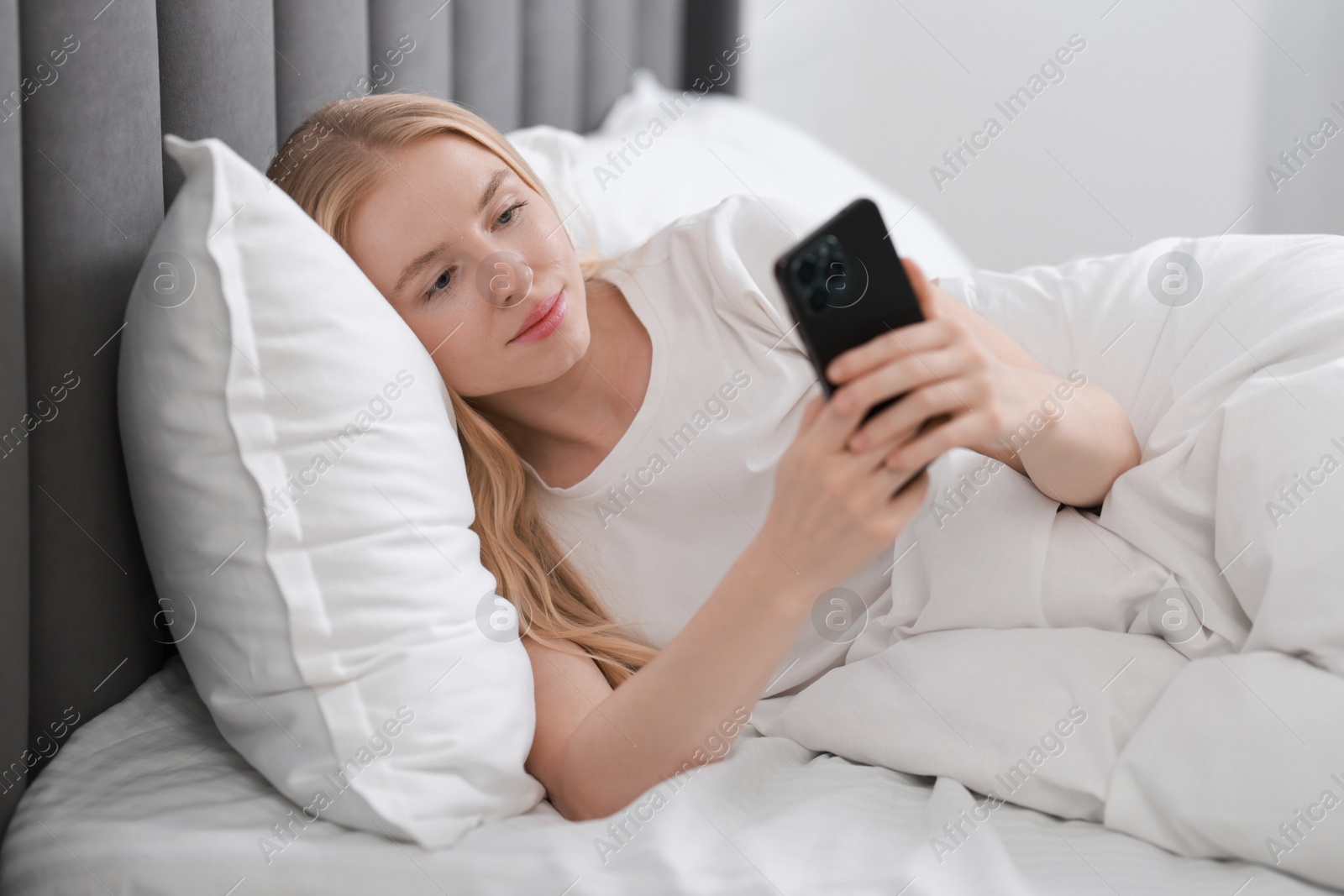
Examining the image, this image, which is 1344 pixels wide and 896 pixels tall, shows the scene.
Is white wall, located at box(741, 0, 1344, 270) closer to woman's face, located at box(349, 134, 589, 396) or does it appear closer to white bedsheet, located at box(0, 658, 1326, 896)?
woman's face, located at box(349, 134, 589, 396)

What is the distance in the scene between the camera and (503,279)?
848 millimetres

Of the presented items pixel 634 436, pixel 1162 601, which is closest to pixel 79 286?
pixel 634 436

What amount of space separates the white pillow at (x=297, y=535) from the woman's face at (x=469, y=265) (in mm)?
144

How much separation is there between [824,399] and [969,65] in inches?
80.0

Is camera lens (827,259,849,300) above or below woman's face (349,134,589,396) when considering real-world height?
above

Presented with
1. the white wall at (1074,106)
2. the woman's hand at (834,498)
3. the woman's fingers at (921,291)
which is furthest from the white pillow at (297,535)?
the white wall at (1074,106)

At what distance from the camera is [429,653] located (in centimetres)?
66

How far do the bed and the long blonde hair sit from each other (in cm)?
9

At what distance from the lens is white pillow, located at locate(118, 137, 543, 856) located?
64 cm

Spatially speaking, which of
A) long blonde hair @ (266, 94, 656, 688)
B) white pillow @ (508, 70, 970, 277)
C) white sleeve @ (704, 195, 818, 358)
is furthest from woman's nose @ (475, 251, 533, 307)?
white pillow @ (508, 70, 970, 277)

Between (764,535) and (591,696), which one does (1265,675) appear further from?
(591,696)

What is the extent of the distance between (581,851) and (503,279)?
47 cm

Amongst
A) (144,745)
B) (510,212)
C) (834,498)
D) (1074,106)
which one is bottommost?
(144,745)

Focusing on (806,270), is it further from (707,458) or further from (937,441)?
(707,458)
